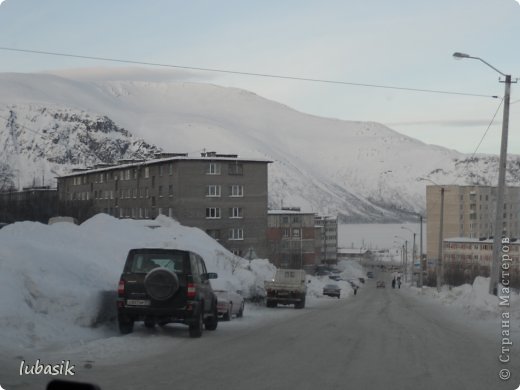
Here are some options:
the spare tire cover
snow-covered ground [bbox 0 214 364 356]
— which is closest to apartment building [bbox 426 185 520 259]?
snow-covered ground [bbox 0 214 364 356]

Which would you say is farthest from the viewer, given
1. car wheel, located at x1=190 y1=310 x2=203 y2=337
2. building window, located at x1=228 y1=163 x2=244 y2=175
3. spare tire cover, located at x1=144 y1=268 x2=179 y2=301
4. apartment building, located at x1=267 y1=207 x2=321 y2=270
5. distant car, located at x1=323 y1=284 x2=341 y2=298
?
apartment building, located at x1=267 y1=207 x2=321 y2=270

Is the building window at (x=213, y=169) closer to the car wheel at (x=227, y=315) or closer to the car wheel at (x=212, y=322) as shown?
the car wheel at (x=227, y=315)

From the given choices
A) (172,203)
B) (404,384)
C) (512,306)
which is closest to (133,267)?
(404,384)

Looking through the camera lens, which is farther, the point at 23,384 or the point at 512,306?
the point at 512,306

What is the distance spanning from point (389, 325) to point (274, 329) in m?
3.85

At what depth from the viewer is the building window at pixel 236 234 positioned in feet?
330

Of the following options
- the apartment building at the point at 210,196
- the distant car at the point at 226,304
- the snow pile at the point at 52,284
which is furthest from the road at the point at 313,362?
the apartment building at the point at 210,196

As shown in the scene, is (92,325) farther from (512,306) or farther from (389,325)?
(512,306)

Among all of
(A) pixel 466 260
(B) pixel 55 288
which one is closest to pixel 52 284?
(B) pixel 55 288

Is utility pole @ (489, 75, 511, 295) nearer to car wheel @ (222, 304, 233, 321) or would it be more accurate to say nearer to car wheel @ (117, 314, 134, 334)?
car wheel @ (222, 304, 233, 321)

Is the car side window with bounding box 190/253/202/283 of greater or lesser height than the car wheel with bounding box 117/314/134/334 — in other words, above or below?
above

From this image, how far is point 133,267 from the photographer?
1700cm

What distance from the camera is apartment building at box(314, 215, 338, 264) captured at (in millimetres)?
178312

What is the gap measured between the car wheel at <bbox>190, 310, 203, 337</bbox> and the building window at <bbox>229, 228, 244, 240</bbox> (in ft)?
272
